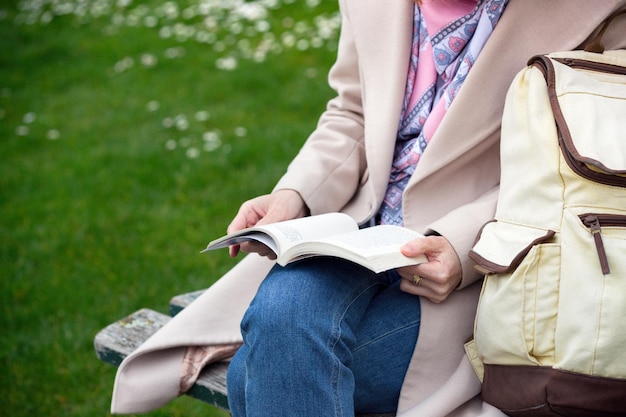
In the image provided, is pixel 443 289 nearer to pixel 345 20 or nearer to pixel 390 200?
pixel 390 200

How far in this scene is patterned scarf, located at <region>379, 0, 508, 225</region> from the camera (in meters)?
2.01

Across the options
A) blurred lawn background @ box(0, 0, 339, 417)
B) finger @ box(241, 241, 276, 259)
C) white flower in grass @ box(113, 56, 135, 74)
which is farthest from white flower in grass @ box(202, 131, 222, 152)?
finger @ box(241, 241, 276, 259)

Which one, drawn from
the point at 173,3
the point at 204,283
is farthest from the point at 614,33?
the point at 173,3

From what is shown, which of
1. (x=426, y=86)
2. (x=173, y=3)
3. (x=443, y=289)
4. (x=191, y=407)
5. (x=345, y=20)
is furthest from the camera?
(x=173, y=3)

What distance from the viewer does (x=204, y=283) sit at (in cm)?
381

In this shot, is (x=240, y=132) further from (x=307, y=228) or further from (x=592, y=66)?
(x=592, y=66)

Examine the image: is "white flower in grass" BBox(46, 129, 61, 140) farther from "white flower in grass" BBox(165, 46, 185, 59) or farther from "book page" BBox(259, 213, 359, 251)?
"book page" BBox(259, 213, 359, 251)

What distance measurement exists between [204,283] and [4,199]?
64.5 inches

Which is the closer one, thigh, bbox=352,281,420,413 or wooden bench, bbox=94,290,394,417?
thigh, bbox=352,281,420,413

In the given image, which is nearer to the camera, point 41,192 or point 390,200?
point 390,200

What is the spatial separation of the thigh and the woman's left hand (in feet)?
0.20

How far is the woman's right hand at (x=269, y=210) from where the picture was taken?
212 cm

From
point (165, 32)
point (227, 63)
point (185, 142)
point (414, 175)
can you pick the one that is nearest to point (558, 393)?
point (414, 175)

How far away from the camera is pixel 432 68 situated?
2.11 metres
